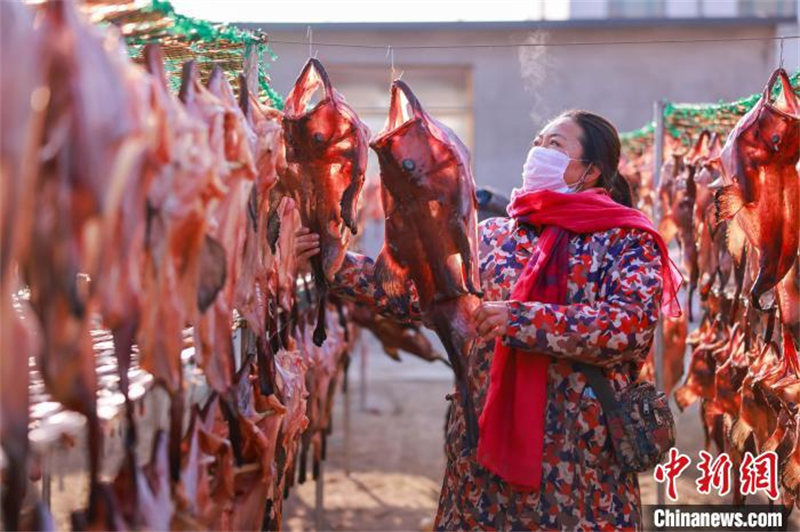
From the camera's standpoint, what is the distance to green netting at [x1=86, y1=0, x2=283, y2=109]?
→ 210 centimetres

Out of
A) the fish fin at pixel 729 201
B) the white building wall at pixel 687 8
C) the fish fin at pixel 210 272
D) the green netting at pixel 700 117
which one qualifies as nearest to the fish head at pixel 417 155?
the fish fin at pixel 210 272

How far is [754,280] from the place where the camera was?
3090mm

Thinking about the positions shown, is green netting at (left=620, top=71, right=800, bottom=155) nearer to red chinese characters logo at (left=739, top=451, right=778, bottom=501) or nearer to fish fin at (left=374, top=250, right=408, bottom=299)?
red chinese characters logo at (left=739, top=451, right=778, bottom=501)

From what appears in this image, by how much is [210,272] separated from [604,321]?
40.2 inches

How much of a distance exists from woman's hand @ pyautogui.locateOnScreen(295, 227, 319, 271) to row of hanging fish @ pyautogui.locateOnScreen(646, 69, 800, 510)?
1334mm

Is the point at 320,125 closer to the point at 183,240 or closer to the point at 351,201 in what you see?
the point at 351,201

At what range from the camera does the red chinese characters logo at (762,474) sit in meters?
3.33

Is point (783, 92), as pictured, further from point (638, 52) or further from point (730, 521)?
point (638, 52)

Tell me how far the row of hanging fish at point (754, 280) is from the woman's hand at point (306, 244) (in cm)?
133

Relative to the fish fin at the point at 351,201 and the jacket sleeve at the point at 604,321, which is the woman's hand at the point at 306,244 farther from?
the jacket sleeve at the point at 604,321

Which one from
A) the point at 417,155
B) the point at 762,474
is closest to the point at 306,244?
the point at 417,155

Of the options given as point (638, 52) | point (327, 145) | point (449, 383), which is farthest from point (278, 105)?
point (638, 52)

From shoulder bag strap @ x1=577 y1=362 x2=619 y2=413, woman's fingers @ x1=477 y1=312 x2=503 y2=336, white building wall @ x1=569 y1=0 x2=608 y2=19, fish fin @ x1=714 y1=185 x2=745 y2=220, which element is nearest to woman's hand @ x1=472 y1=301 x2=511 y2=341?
woman's fingers @ x1=477 y1=312 x2=503 y2=336

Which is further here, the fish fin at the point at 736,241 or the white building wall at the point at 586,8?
the white building wall at the point at 586,8
